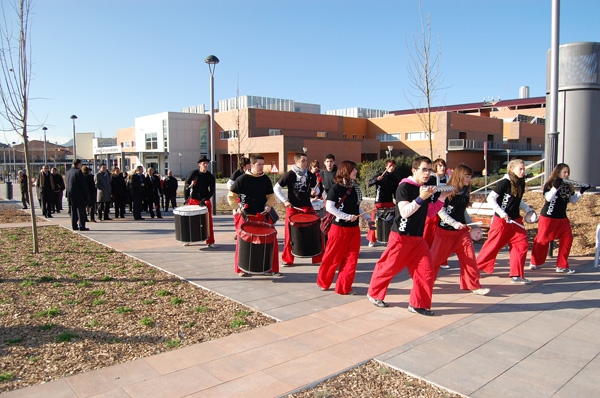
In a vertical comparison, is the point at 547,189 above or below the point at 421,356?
above

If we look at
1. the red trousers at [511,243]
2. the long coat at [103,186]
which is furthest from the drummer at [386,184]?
the long coat at [103,186]

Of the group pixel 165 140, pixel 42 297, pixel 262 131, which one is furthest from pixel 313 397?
pixel 165 140

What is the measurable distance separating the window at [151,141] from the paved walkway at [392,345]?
5542cm

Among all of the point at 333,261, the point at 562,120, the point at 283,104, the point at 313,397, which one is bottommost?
the point at 313,397

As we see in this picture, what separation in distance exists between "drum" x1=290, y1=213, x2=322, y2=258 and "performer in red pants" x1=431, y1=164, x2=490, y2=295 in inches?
77.1

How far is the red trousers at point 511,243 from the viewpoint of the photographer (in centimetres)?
712

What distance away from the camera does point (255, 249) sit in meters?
7.02

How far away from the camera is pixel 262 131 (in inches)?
2167

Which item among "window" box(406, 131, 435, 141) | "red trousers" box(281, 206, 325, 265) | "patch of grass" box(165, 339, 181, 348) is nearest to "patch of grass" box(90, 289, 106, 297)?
"patch of grass" box(165, 339, 181, 348)

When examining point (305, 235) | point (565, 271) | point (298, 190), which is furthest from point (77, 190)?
point (565, 271)

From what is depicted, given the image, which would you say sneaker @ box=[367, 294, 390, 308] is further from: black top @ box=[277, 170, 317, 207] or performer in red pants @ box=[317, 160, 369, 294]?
black top @ box=[277, 170, 317, 207]

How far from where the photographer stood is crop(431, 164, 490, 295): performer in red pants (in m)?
6.48

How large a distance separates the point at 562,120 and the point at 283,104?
6498 cm

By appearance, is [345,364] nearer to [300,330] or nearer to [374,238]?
[300,330]
